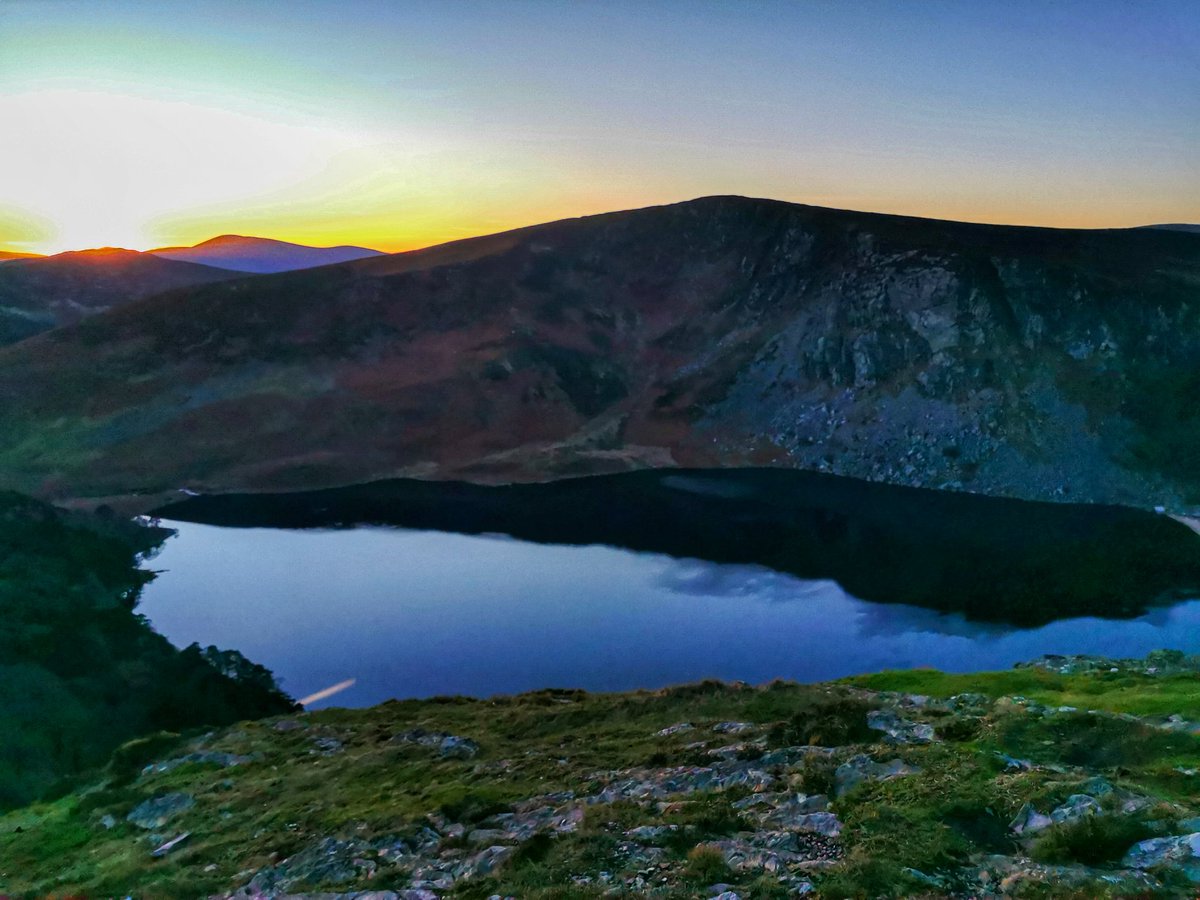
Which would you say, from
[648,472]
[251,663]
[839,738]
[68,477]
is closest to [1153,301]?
[648,472]

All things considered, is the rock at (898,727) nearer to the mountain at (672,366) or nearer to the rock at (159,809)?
the rock at (159,809)

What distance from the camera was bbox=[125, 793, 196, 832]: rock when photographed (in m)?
27.2

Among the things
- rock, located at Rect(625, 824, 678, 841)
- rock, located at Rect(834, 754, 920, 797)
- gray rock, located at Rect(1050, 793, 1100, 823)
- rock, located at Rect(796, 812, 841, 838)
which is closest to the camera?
gray rock, located at Rect(1050, 793, 1100, 823)

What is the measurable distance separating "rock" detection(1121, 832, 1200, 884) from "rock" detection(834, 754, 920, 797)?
563 centimetres

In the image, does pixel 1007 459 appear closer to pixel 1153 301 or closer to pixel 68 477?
pixel 1153 301

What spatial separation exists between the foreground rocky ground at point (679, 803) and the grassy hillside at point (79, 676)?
22.0 feet

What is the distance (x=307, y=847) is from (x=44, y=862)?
11.2 m

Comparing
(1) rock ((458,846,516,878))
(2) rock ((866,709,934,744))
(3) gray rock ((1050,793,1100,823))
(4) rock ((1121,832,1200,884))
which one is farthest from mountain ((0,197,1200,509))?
(1) rock ((458,846,516,878))

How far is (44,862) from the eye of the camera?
2553 centimetres

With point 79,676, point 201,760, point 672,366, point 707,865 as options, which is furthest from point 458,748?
point 672,366

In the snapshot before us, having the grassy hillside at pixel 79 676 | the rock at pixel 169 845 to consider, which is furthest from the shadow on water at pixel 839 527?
the rock at pixel 169 845

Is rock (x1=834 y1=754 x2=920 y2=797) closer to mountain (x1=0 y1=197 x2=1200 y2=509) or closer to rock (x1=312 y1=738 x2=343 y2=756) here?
rock (x1=312 y1=738 x2=343 y2=756)

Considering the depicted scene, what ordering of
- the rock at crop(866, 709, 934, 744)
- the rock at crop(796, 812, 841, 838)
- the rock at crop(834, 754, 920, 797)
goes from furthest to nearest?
1. the rock at crop(866, 709, 934, 744)
2. the rock at crop(834, 754, 920, 797)
3. the rock at crop(796, 812, 841, 838)

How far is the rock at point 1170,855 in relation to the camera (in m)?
14.1
